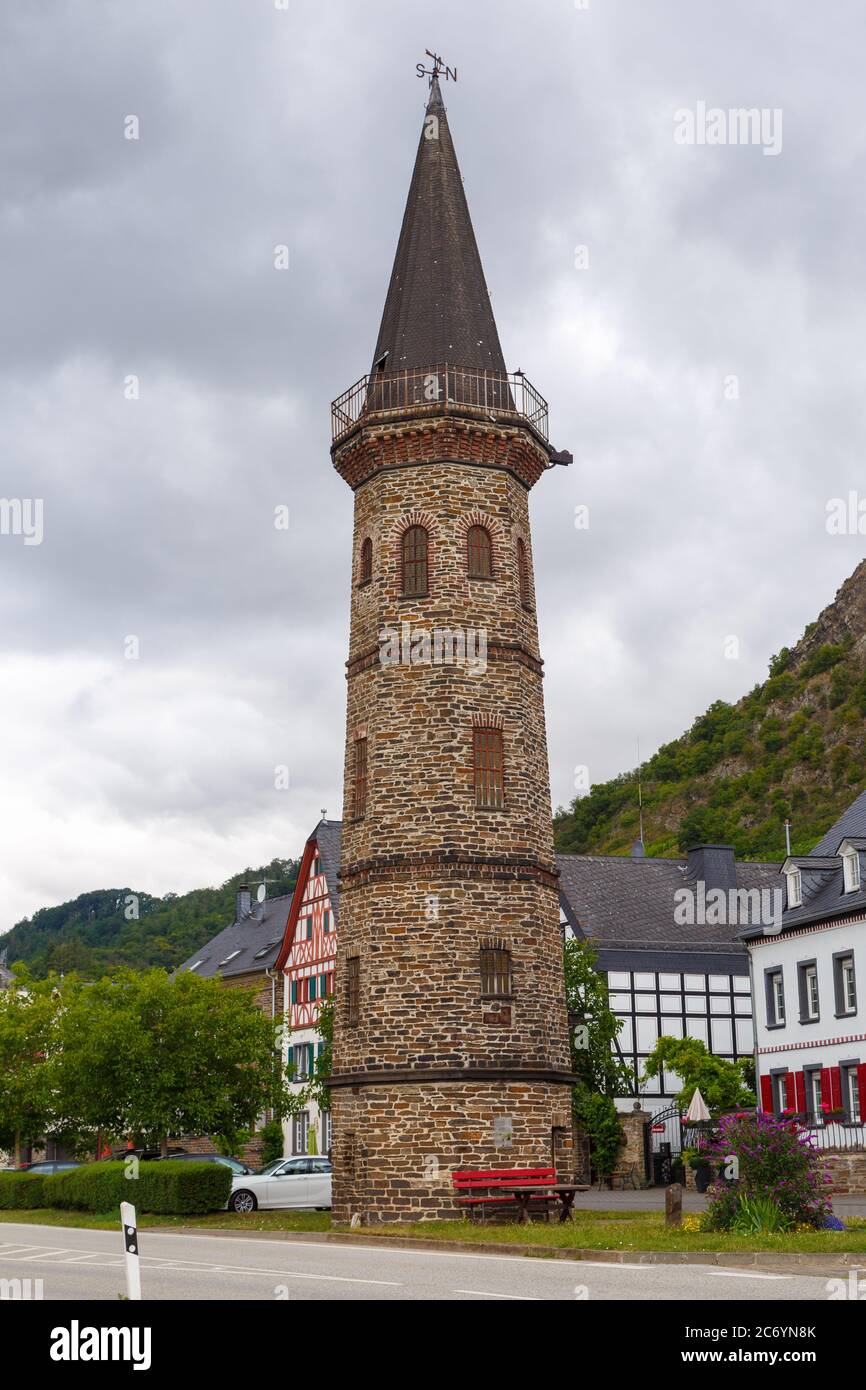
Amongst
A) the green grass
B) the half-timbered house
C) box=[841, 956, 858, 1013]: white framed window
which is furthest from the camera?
the half-timbered house

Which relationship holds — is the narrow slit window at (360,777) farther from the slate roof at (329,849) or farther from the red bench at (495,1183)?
the slate roof at (329,849)

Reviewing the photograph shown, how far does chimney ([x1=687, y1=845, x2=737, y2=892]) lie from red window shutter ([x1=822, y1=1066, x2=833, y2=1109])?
55.9 ft

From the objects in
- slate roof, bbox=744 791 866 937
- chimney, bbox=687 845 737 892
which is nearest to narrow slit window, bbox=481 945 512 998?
slate roof, bbox=744 791 866 937

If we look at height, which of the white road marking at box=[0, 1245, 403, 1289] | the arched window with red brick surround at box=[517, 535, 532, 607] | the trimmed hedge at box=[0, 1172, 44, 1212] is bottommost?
the trimmed hedge at box=[0, 1172, 44, 1212]

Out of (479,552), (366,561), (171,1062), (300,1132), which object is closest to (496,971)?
(479,552)

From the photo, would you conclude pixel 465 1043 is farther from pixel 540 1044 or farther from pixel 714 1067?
pixel 714 1067

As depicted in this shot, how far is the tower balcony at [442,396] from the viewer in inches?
1293

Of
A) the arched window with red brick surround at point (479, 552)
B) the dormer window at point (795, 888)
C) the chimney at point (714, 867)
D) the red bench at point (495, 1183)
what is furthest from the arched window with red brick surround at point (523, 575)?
the chimney at point (714, 867)

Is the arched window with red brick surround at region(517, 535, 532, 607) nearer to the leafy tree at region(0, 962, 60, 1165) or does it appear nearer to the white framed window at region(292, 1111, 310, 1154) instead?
the leafy tree at region(0, 962, 60, 1165)

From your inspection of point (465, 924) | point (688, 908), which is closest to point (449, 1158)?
point (465, 924)

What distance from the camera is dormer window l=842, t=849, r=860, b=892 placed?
40.1 metres

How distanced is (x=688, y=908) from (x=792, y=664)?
6772 centimetres

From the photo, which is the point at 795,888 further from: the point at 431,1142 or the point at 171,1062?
the point at 431,1142

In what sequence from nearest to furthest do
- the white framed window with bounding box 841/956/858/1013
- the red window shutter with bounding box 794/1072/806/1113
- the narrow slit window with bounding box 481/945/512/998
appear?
the narrow slit window with bounding box 481/945/512/998 → the white framed window with bounding box 841/956/858/1013 → the red window shutter with bounding box 794/1072/806/1113
